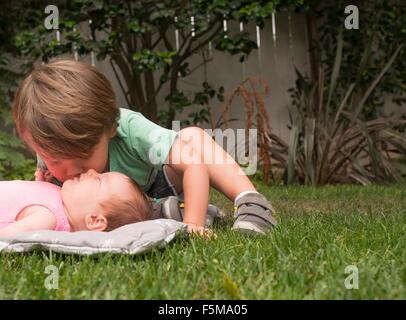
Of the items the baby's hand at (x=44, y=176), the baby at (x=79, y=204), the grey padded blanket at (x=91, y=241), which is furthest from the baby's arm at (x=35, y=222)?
the baby's hand at (x=44, y=176)

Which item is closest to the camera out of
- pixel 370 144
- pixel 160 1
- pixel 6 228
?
pixel 6 228

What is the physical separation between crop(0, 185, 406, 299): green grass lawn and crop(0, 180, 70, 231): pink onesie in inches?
13.7

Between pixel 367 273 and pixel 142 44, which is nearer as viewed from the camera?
pixel 367 273

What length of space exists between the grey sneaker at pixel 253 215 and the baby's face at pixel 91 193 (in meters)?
0.34

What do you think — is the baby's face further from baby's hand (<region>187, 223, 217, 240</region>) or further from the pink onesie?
baby's hand (<region>187, 223, 217, 240</region>)

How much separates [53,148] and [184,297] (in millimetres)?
939

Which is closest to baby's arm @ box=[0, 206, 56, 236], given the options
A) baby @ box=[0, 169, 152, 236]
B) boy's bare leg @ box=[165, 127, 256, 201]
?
baby @ box=[0, 169, 152, 236]

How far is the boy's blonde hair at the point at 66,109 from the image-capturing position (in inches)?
77.2

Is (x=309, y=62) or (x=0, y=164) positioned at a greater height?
(x=309, y=62)

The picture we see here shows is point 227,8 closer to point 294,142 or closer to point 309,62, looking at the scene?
point 294,142

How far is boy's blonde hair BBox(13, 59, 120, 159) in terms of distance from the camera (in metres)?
1.96

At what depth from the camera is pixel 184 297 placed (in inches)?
46.7
